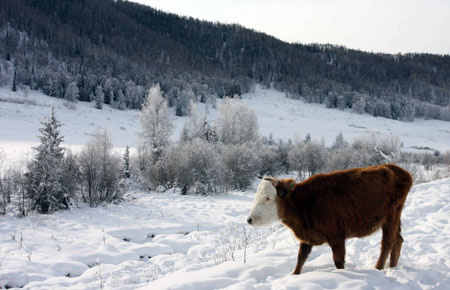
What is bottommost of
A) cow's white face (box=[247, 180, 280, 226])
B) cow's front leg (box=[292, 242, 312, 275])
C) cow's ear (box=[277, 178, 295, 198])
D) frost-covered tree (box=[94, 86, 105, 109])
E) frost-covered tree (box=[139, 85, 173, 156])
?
cow's front leg (box=[292, 242, 312, 275])

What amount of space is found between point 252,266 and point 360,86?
145050mm

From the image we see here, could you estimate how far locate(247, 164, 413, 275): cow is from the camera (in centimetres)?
378

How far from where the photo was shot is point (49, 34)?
369 ft

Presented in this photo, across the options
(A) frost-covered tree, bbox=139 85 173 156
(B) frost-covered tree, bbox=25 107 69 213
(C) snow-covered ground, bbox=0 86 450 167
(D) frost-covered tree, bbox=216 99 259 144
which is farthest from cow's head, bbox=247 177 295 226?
(D) frost-covered tree, bbox=216 99 259 144

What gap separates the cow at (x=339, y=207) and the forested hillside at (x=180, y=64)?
7119 centimetres

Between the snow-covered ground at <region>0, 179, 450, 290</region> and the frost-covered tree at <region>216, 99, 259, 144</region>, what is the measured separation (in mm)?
30325

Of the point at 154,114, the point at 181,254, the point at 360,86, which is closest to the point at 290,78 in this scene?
the point at 360,86

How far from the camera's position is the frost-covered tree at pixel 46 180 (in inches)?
579

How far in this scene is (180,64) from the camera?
13038 cm

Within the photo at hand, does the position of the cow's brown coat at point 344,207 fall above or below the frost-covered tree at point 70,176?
above

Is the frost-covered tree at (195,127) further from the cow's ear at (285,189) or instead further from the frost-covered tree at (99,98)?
the cow's ear at (285,189)

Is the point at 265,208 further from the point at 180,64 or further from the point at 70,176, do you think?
the point at 180,64

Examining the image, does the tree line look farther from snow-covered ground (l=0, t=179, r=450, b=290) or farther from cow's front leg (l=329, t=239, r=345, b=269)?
cow's front leg (l=329, t=239, r=345, b=269)

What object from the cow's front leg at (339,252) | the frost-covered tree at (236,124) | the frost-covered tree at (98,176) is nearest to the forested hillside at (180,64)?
the frost-covered tree at (236,124)
